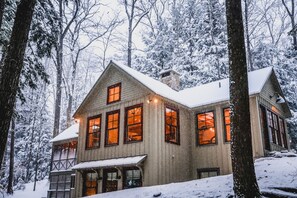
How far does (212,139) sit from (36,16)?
A: 9.50m

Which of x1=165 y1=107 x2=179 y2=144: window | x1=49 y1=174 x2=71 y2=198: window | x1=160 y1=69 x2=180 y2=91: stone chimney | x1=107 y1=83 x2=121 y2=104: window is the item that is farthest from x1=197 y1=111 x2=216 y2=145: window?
x1=49 y1=174 x2=71 y2=198: window

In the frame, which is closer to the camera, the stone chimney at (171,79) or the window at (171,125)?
the window at (171,125)

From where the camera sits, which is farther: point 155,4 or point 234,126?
point 155,4

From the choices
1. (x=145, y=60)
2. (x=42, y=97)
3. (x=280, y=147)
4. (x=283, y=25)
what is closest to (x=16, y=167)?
(x=42, y=97)

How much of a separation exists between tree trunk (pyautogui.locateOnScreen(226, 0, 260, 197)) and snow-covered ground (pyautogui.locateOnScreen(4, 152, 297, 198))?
3.82 ft

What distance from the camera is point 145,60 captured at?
93.5ft


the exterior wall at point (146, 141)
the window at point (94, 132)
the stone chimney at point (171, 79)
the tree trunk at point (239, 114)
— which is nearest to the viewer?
the tree trunk at point (239, 114)

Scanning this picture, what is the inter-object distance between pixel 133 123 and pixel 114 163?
2.13 m

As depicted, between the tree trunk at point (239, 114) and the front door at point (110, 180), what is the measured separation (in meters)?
8.20

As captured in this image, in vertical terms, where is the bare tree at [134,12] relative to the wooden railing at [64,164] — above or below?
above

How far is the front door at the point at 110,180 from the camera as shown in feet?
43.9

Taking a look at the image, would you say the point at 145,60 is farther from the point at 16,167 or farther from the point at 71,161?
the point at 16,167

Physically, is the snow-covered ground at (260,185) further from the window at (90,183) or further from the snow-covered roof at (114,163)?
the window at (90,183)

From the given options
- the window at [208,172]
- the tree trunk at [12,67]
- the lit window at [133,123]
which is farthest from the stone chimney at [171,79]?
the tree trunk at [12,67]
